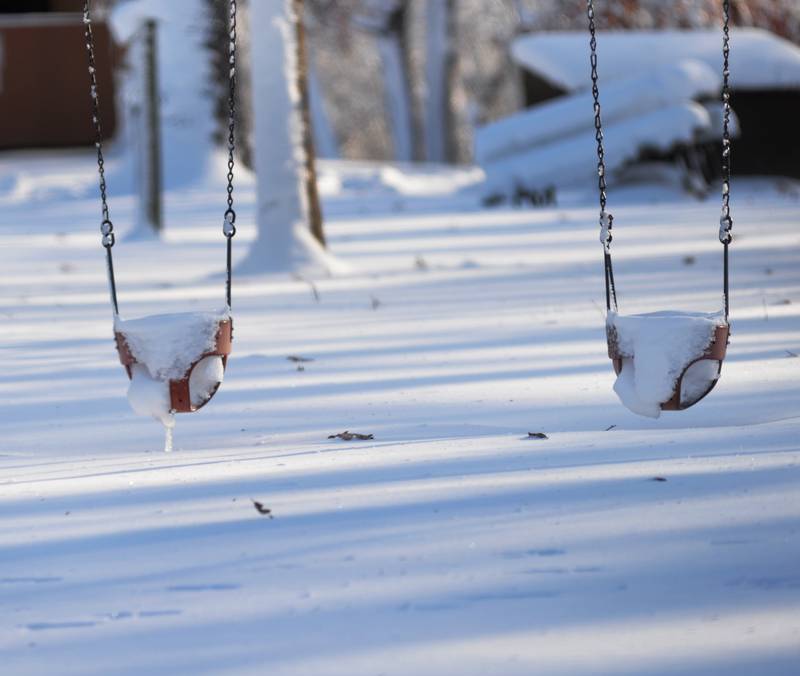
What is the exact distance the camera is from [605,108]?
14078mm

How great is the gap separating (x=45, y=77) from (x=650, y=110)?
11.1 meters

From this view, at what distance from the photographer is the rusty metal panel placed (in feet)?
70.7

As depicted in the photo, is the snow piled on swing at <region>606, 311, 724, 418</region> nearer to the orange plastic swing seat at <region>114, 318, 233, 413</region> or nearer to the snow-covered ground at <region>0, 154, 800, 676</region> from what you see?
the snow-covered ground at <region>0, 154, 800, 676</region>

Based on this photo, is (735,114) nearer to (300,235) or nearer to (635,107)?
(635,107)

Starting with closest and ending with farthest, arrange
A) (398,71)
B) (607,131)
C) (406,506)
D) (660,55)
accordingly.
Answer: (406,506) → (607,131) → (660,55) → (398,71)

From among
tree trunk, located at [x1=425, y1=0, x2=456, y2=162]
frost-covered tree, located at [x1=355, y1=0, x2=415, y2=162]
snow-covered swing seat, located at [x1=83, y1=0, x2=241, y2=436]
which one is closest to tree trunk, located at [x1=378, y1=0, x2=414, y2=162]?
frost-covered tree, located at [x1=355, y1=0, x2=415, y2=162]

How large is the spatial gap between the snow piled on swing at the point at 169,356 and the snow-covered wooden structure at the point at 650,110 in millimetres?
10515

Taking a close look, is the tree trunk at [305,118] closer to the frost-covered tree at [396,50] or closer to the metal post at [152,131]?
the metal post at [152,131]

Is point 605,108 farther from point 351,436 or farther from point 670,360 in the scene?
point 670,360

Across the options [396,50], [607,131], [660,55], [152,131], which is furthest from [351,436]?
[396,50]

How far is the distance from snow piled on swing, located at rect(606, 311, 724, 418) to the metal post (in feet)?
25.5

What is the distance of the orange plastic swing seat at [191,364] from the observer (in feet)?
11.8

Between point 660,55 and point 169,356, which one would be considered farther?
point 660,55

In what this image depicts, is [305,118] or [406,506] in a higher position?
[305,118]
